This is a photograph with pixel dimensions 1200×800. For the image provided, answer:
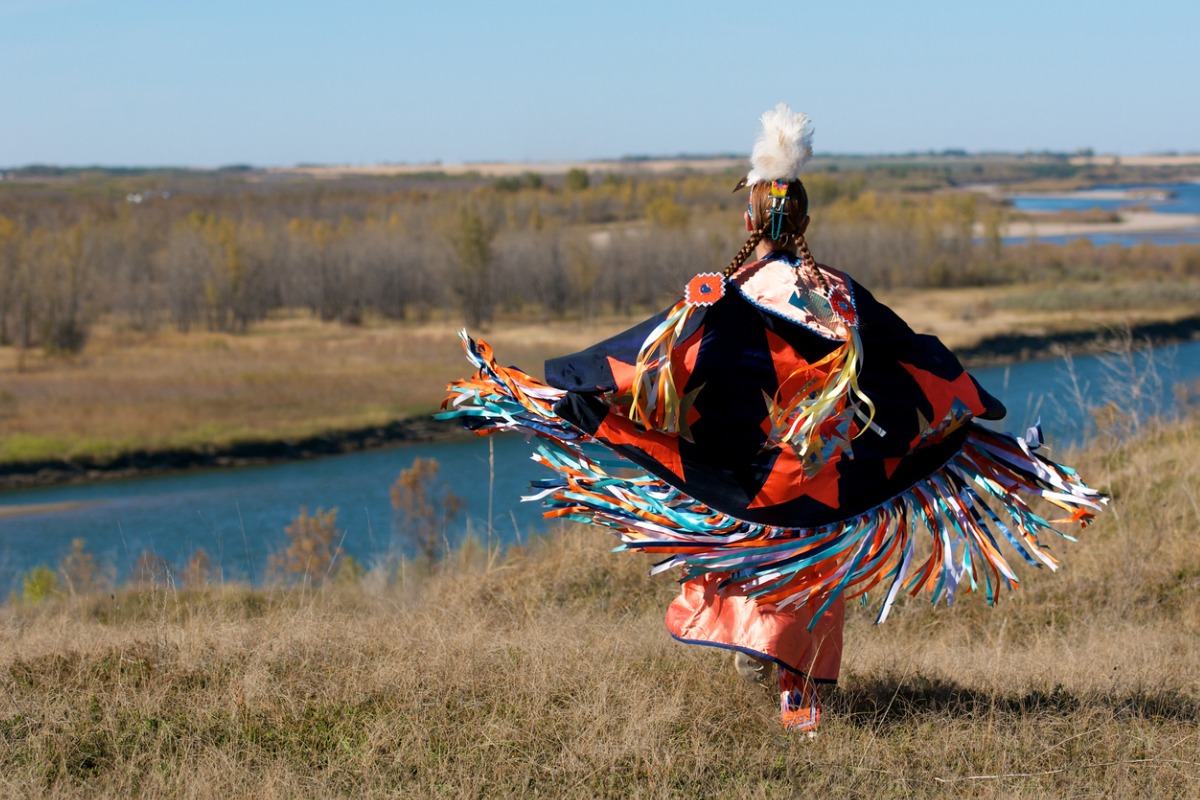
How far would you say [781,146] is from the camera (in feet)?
11.6

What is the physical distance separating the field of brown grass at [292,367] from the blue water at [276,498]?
8.22 ft

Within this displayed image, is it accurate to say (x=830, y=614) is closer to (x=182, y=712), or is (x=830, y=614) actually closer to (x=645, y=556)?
(x=182, y=712)

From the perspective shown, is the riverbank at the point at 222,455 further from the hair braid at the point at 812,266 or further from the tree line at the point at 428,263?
the hair braid at the point at 812,266

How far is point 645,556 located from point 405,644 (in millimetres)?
2199

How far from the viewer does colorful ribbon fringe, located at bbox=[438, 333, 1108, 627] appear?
3545mm

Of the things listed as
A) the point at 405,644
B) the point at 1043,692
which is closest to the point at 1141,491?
the point at 1043,692

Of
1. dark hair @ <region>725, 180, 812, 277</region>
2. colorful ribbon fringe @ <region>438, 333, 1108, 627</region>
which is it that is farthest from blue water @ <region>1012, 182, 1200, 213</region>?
dark hair @ <region>725, 180, 812, 277</region>

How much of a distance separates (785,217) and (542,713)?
1.63m

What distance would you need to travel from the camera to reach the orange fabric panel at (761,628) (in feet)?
11.8

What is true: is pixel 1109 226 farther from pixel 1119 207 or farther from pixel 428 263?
pixel 428 263

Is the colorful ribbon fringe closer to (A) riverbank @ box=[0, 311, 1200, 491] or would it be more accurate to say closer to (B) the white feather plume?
(B) the white feather plume

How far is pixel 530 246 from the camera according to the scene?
Result: 203 feet

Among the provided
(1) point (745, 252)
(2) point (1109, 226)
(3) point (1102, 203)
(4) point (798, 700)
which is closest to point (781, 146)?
(1) point (745, 252)

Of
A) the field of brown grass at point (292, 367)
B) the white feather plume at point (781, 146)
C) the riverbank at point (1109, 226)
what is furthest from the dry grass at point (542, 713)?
the riverbank at point (1109, 226)
